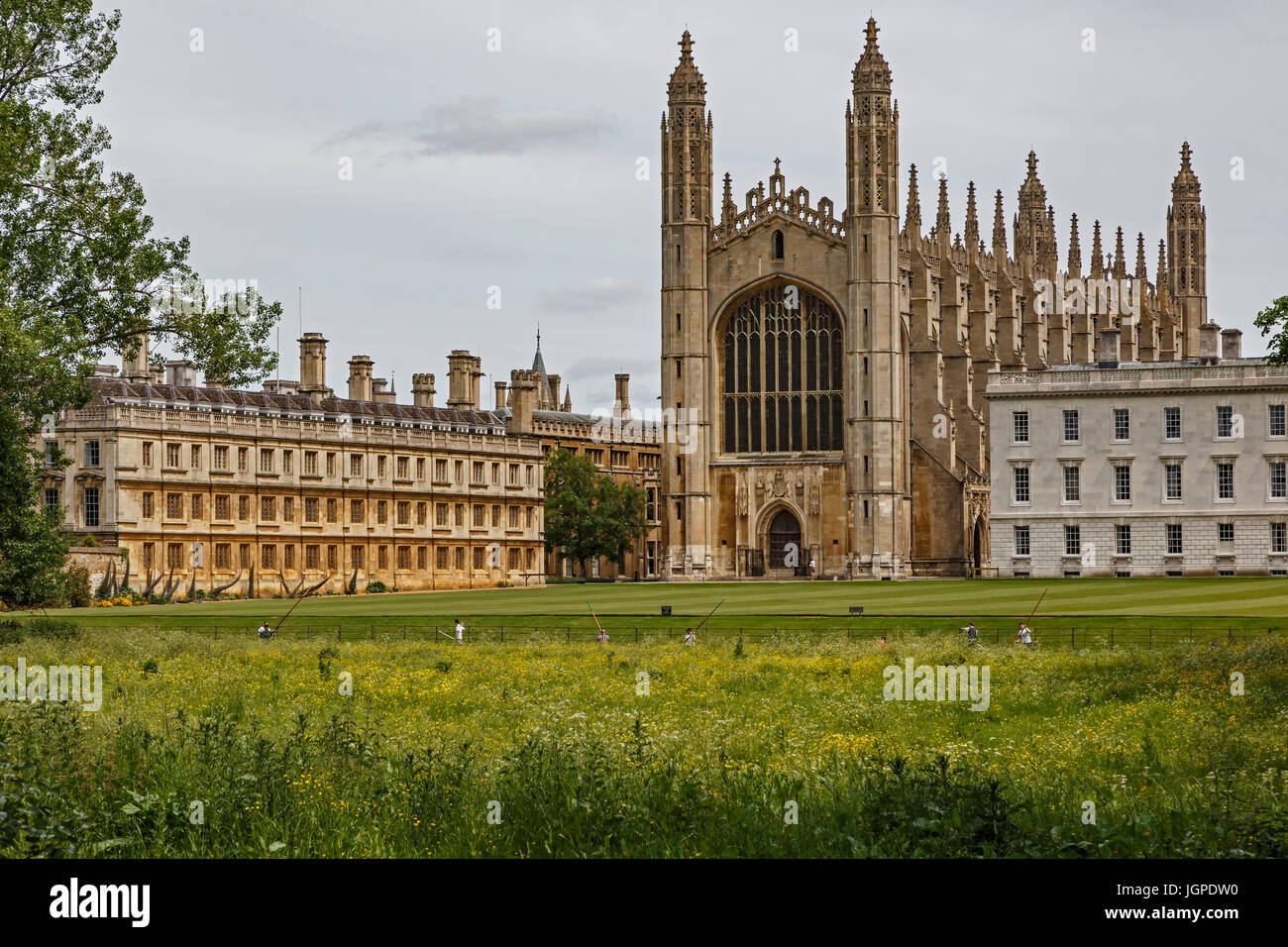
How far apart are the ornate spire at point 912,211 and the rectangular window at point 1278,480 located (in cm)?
2984

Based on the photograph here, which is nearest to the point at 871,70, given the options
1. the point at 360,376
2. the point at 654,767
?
the point at 360,376

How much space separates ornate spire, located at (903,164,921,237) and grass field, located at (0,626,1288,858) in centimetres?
7269

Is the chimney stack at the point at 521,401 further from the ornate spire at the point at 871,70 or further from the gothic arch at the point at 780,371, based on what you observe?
the ornate spire at the point at 871,70

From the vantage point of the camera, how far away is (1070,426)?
79125 mm

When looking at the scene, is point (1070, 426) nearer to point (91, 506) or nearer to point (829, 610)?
point (829, 610)

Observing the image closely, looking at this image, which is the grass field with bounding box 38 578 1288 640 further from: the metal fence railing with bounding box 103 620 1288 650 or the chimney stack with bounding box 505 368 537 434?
the chimney stack with bounding box 505 368 537 434

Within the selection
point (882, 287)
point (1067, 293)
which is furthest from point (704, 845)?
point (1067, 293)

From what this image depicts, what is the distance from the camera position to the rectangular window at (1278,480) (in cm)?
7544

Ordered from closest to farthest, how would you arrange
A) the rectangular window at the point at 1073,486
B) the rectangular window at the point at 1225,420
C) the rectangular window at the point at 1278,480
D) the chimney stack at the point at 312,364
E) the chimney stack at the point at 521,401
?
the rectangular window at the point at 1278,480, the rectangular window at the point at 1225,420, the rectangular window at the point at 1073,486, the chimney stack at the point at 312,364, the chimney stack at the point at 521,401

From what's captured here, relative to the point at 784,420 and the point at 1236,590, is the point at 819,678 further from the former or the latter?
the point at 784,420

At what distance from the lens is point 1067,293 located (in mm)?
114000

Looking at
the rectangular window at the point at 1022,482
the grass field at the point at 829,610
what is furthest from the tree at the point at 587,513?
the rectangular window at the point at 1022,482

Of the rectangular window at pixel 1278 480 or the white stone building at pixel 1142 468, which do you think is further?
the white stone building at pixel 1142 468
